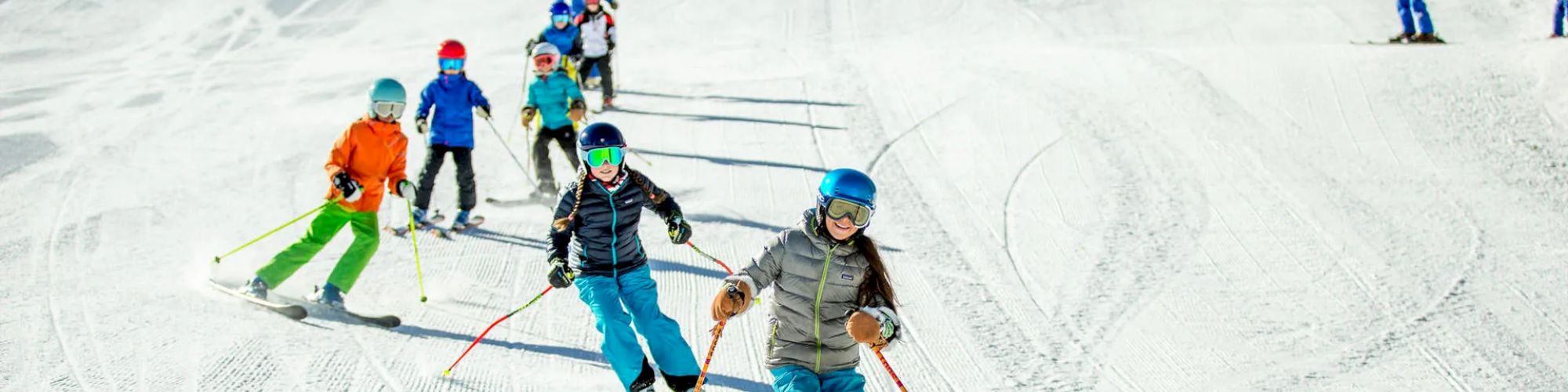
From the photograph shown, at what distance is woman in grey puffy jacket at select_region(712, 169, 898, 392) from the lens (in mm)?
4410

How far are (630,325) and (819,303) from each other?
1351mm

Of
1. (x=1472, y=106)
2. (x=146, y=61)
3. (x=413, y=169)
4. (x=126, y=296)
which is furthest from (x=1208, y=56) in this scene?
(x=146, y=61)

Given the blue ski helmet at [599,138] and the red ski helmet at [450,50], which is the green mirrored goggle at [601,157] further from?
the red ski helmet at [450,50]

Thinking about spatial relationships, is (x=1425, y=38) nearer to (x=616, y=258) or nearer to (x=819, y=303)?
(x=616, y=258)

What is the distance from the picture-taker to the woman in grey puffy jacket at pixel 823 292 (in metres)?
4.41

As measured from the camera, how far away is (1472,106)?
1161 centimetres

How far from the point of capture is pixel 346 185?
22.1 ft

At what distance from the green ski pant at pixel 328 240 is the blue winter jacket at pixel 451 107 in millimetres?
1733

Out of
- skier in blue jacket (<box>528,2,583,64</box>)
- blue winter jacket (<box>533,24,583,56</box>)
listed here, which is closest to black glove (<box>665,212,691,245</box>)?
skier in blue jacket (<box>528,2,583,64</box>)

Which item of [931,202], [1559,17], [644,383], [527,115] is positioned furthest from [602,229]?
[1559,17]

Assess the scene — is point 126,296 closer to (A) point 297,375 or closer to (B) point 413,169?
(A) point 297,375

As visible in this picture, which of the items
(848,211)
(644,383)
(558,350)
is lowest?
(558,350)

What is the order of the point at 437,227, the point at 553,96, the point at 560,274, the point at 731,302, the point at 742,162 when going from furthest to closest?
the point at 742,162 → the point at 553,96 → the point at 437,227 → the point at 560,274 → the point at 731,302

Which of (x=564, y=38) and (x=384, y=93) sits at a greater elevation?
(x=384, y=93)
